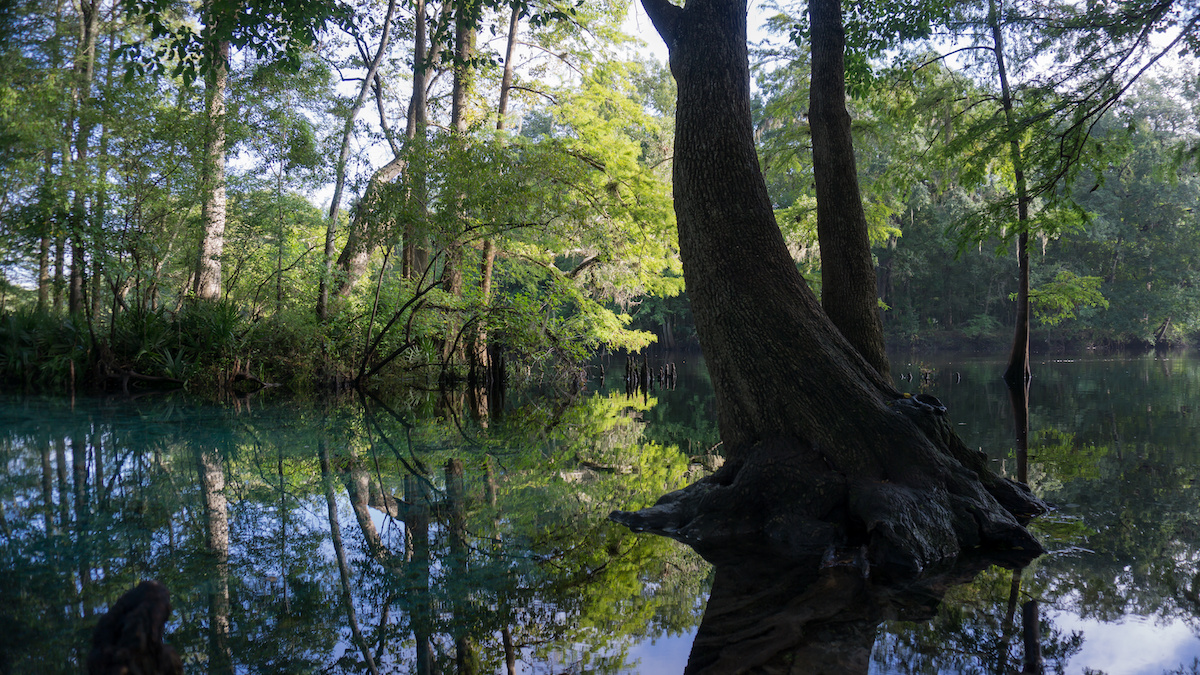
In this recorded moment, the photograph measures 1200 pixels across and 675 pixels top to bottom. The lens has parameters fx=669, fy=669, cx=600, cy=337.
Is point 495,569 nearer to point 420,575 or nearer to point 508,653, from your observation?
point 420,575

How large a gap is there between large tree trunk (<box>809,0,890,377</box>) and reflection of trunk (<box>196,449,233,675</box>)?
4041mm

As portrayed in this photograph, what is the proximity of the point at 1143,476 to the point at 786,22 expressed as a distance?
13.6 meters

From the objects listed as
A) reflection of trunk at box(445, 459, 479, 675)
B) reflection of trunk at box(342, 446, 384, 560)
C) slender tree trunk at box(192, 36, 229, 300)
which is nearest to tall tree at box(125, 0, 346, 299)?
reflection of trunk at box(342, 446, 384, 560)

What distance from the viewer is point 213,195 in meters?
12.5

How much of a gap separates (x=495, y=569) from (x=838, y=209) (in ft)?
11.7

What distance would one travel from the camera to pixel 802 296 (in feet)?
13.3

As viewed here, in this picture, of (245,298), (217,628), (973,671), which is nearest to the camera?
(973,671)

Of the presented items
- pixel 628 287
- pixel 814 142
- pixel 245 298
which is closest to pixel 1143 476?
pixel 814 142

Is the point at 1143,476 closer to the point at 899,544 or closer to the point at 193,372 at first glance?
the point at 899,544

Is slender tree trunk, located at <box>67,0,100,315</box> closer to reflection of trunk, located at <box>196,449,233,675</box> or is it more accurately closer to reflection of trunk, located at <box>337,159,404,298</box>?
reflection of trunk, located at <box>337,159,404,298</box>

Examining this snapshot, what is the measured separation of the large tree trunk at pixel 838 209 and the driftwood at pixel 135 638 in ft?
14.3

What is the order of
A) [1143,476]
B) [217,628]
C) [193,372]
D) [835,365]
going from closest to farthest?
[217,628], [835,365], [1143,476], [193,372]

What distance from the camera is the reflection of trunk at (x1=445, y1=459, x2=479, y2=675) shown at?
231 centimetres

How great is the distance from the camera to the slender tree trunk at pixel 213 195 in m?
11.7
